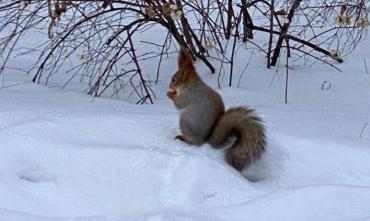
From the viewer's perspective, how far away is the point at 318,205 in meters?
3.28

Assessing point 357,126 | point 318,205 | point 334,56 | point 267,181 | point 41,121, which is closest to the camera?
point 318,205

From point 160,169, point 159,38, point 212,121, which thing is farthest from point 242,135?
point 159,38

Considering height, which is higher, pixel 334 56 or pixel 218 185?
pixel 334 56

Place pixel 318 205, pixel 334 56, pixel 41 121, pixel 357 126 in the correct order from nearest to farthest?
pixel 318 205 → pixel 41 121 → pixel 357 126 → pixel 334 56

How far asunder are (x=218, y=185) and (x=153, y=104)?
159cm

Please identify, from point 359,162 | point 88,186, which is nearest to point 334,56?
point 359,162

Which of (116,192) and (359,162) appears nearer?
(116,192)

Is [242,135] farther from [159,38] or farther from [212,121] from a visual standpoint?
[159,38]

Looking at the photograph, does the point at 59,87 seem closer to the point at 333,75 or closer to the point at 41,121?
the point at 41,121

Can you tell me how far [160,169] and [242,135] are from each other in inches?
17.9

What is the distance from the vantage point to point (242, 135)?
143 inches

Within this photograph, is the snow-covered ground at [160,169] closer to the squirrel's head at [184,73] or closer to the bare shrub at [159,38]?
the squirrel's head at [184,73]

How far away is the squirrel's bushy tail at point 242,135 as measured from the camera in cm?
360

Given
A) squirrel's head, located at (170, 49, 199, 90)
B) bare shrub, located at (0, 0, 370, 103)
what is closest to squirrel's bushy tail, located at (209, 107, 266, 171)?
squirrel's head, located at (170, 49, 199, 90)
